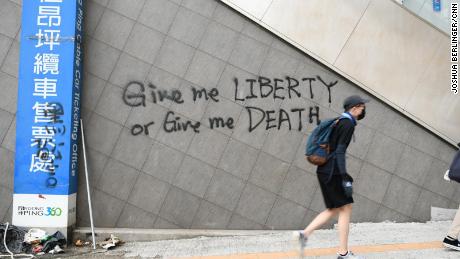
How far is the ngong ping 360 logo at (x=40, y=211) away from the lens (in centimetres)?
694

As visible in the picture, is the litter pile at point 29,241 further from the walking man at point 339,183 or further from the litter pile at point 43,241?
the walking man at point 339,183

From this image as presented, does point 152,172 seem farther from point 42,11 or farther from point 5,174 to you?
point 42,11

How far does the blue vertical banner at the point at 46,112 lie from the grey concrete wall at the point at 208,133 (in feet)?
1.38

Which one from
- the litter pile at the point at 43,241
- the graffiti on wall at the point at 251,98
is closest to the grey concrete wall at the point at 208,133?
the graffiti on wall at the point at 251,98

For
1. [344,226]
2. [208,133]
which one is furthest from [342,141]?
[208,133]

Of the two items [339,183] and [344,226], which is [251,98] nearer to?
[339,183]

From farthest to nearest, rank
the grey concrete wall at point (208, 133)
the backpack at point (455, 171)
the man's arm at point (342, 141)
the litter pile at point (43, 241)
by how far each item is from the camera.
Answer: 1. the grey concrete wall at point (208, 133)
2. the litter pile at point (43, 241)
3. the backpack at point (455, 171)
4. the man's arm at point (342, 141)


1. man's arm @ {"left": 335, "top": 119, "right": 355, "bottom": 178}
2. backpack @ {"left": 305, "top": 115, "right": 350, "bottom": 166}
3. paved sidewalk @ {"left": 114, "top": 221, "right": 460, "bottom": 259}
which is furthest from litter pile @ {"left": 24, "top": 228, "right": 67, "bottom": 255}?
man's arm @ {"left": 335, "top": 119, "right": 355, "bottom": 178}

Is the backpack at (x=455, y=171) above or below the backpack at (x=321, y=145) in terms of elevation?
above

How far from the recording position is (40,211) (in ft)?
22.8

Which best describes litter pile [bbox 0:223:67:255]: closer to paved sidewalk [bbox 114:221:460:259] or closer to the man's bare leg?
paved sidewalk [bbox 114:221:460:259]

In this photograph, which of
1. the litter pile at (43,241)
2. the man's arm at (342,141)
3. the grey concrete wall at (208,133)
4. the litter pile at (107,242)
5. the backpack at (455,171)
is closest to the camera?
the man's arm at (342,141)

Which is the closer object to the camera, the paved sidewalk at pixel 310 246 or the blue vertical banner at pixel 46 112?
the paved sidewalk at pixel 310 246

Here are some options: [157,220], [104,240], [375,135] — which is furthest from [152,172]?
[375,135]
